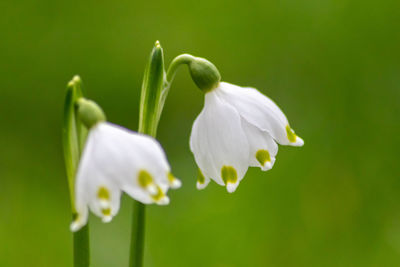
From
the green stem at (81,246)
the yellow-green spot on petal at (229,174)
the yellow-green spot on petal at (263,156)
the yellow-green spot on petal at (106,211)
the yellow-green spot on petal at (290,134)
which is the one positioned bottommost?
the green stem at (81,246)

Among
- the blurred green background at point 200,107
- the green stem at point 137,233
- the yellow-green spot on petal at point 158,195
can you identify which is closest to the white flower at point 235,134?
the green stem at point 137,233

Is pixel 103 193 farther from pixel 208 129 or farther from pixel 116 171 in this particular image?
pixel 208 129

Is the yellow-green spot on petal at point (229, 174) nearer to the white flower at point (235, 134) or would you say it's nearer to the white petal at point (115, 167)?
the white flower at point (235, 134)

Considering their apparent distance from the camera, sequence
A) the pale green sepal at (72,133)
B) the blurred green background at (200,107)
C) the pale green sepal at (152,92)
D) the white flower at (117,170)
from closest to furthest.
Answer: the white flower at (117,170) → the pale green sepal at (72,133) → the pale green sepal at (152,92) → the blurred green background at (200,107)

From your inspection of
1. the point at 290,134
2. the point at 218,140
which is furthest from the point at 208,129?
the point at 290,134

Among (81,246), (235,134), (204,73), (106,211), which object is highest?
(204,73)

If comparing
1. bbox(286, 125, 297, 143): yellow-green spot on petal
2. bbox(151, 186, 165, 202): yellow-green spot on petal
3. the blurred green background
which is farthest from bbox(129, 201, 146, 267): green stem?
the blurred green background

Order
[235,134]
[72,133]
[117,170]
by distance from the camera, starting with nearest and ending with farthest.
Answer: [117,170] → [72,133] → [235,134]

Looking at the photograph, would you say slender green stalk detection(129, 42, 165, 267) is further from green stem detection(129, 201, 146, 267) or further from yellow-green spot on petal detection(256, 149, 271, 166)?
yellow-green spot on petal detection(256, 149, 271, 166)
